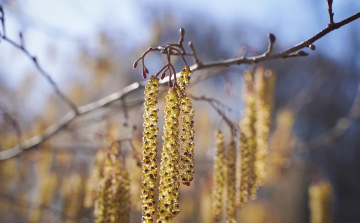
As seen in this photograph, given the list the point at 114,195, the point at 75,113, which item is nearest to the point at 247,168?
the point at 114,195

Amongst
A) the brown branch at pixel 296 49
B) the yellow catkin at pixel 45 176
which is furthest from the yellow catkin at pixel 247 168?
the yellow catkin at pixel 45 176

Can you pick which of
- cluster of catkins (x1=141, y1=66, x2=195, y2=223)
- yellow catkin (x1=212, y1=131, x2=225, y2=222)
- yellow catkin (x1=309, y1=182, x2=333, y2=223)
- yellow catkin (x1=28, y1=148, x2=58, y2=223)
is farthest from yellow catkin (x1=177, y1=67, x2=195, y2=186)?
yellow catkin (x1=309, y1=182, x2=333, y2=223)

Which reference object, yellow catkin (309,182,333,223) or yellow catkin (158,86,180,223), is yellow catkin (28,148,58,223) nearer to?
yellow catkin (158,86,180,223)

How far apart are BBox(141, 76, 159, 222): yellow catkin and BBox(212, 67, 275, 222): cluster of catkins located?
36 centimetres

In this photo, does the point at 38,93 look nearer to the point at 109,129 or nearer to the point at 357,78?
the point at 109,129

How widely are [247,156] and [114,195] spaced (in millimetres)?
452

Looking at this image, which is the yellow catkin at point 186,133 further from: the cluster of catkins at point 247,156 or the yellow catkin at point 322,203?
the yellow catkin at point 322,203

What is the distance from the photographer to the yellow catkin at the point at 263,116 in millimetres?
1298

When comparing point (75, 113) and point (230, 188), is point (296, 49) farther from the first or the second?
point (75, 113)

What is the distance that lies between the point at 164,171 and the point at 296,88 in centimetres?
798

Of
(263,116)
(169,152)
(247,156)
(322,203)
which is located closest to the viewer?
(169,152)

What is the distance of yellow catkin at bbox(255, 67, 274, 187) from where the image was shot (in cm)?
130

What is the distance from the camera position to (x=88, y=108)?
1374mm

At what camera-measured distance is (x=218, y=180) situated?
101 centimetres
